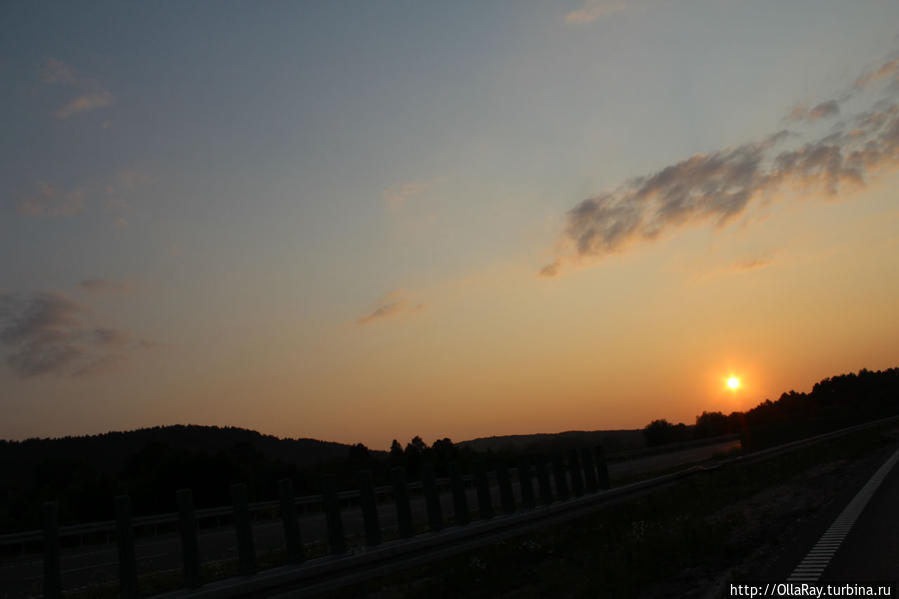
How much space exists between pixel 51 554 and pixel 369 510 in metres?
3.97

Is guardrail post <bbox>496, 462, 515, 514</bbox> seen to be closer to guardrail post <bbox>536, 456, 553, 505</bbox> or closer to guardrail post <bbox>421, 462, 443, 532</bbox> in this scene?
guardrail post <bbox>536, 456, 553, 505</bbox>

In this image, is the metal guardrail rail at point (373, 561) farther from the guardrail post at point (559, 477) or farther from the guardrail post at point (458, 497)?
the guardrail post at point (559, 477)

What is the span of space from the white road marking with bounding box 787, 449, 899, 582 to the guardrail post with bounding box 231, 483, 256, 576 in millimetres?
5295

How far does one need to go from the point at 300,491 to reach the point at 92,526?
126 ft

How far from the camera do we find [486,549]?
12609 millimetres

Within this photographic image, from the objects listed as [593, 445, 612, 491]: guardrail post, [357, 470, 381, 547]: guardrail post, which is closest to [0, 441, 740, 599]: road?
[593, 445, 612, 491]: guardrail post

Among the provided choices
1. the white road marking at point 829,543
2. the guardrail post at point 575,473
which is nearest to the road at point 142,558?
the guardrail post at point 575,473

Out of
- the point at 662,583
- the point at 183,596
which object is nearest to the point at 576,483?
the point at 662,583

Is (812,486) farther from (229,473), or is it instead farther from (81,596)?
(229,473)

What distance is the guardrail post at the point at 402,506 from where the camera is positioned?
10.6 metres

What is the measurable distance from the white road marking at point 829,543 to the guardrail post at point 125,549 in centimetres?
611

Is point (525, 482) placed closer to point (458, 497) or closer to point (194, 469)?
point (458, 497)

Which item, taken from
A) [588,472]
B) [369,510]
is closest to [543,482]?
[588,472]

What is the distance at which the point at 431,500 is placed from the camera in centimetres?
1156
